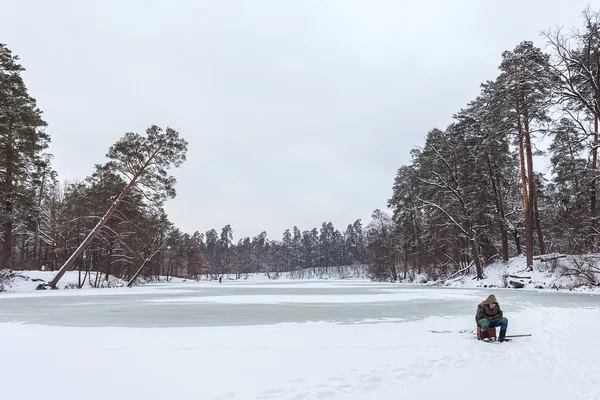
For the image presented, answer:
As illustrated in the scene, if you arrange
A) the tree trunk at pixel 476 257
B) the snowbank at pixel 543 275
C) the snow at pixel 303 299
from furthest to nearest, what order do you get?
1. the tree trunk at pixel 476 257
2. the snowbank at pixel 543 275
3. the snow at pixel 303 299

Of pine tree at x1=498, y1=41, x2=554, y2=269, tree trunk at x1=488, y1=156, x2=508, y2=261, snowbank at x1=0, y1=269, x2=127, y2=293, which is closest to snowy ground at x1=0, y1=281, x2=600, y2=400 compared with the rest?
pine tree at x1=498, y1=41, x2=554, y2=269

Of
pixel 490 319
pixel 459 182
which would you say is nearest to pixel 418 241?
pixel 459 182

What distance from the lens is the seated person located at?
686cm


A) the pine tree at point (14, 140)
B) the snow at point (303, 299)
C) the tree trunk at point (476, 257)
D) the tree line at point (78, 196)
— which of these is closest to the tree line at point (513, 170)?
the tree trunk at point (476, 257)

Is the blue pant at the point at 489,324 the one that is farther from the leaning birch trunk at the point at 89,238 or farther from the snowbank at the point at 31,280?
the snowbank at the point at 31,280

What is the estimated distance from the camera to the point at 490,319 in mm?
6930

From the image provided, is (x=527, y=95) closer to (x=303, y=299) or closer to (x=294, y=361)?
(x=303, y=299)

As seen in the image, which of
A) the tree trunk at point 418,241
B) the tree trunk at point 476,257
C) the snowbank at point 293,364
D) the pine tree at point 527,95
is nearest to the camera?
the snowbank at point 293,364

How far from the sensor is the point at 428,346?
20.4 ft

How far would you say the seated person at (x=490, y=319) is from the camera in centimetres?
686

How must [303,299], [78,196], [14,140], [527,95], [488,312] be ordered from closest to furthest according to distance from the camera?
1. [488,312]
2. [303,299]
3. [527,95]
4. [14,140]
5. [78,196]

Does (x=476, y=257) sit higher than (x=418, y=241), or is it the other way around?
(x=418, y=241)

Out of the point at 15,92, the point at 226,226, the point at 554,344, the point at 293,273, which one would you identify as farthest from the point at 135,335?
the point at 226,226

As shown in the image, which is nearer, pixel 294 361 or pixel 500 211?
pixel 294 361
